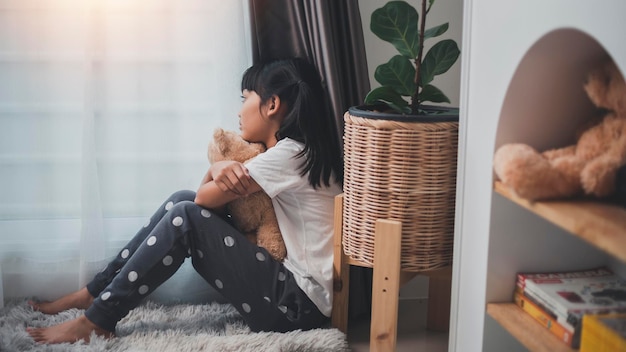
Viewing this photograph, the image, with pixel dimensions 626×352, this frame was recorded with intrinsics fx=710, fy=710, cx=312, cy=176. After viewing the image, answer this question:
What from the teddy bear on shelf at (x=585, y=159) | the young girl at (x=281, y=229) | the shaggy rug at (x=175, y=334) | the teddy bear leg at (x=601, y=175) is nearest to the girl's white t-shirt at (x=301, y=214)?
the young girl at (x=281, y=229)

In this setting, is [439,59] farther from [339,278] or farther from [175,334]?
[175,334]

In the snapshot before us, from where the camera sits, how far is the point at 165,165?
7.40 ft

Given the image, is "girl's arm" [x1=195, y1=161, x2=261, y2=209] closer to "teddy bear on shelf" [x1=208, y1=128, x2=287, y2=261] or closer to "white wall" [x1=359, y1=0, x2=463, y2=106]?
"teddy bear on shelf" [x1=208, y1=128, x2=287, y2=261]

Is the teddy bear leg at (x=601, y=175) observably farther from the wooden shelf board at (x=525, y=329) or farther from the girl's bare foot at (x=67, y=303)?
the girl's bare foot at (x=67, y=303)

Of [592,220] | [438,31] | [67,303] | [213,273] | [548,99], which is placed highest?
[438,31]

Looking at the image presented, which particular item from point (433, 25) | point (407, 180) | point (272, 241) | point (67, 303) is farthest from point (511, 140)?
point (67, 303)

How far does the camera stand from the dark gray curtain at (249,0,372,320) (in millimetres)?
2104

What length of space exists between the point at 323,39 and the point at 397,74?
1.13ft

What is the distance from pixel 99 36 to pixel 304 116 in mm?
683

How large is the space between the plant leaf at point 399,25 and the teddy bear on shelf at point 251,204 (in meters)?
0.51

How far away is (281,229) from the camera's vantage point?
205 centimetres

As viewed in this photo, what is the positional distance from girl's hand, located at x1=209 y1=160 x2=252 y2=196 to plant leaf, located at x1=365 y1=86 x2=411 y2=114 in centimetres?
40

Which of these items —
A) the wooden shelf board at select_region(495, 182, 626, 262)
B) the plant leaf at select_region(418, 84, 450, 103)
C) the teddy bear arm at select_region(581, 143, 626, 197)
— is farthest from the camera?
the plant leaf at select_region(418, 84, 450, 103)

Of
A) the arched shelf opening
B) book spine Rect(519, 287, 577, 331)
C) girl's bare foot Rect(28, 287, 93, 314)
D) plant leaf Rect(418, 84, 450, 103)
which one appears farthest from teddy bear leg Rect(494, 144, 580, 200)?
girl's bare foot Rect(28, 287, 93, 314)
